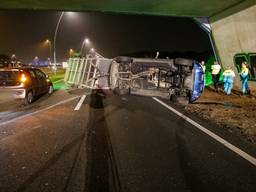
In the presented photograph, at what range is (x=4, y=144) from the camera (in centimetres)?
643

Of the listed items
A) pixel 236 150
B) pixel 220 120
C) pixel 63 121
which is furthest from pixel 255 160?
pixel 63 121

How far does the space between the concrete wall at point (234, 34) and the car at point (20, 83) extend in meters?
11.7

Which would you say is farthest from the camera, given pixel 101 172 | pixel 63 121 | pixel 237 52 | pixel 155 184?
pixel 237 52

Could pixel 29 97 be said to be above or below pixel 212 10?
below

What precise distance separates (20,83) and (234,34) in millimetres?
13084

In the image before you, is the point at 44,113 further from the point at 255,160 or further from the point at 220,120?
the point at 255,160

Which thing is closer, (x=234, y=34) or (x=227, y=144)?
(x=227, y=144)

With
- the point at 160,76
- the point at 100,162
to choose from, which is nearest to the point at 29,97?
the point at 160,76

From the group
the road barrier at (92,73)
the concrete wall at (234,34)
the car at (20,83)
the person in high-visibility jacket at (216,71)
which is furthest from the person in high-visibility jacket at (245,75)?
the car at (20,83)

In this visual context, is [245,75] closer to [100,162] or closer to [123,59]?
[123,59]

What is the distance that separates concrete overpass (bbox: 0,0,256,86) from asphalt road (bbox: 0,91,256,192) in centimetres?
954

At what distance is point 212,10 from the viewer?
62.2ft

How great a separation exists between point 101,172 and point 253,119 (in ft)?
23.1

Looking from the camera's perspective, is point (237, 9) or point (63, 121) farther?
point (237, 9)
